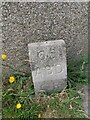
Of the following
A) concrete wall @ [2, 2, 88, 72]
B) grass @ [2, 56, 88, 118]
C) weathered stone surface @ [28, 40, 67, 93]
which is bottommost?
grass @ [2, 56, 88, 118]

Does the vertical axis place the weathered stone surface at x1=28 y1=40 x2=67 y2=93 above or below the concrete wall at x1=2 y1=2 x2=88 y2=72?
below

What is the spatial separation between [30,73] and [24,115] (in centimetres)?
43

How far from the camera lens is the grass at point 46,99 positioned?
2576 millimetres

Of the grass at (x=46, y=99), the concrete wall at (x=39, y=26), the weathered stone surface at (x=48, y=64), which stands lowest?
the grass at (x=46, y=99)

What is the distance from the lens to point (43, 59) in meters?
2.57

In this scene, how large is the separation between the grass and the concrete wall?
0.13 metres

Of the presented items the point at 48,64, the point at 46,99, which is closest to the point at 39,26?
the point at 48,64

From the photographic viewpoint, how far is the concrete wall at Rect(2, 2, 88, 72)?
2527 millimetres

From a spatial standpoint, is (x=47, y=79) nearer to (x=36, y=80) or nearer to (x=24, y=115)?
(x=36, y=80)

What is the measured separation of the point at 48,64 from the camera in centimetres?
259

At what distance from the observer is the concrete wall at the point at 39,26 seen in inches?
99.5

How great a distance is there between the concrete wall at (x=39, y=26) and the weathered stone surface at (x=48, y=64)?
0.45ft

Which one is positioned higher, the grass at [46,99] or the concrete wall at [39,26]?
the concrete wall at [39,26]

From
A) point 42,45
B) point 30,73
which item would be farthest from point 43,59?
point 30,73
